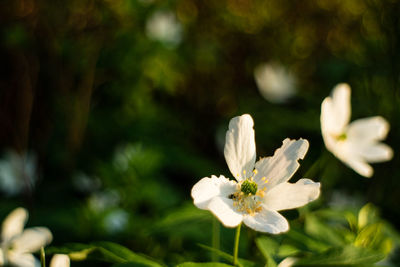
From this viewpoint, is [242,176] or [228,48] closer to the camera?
[242,176]

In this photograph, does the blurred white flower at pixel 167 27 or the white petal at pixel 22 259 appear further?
the blurred white flower at pixel 167 27

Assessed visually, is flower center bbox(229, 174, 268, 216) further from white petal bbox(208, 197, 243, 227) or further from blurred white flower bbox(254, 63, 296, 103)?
blurred white flower bbox(254, 63, 296, 103)

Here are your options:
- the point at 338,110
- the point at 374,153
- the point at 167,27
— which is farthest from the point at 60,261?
the point at 167,27

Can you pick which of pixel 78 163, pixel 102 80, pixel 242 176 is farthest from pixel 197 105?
pixel 242 176

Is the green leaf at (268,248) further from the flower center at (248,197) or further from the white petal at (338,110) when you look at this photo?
the white petal at (338,110)

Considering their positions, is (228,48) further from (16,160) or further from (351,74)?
(16,160)

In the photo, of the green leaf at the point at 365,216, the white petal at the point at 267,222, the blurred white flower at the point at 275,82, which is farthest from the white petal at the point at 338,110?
the blurred white flower at the point at 275,82
